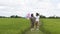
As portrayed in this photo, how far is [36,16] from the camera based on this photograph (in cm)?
2486

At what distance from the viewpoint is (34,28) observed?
26.0 metres

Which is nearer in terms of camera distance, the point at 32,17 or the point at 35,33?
the point at 35,33

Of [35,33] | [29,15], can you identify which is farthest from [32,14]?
[35,33]

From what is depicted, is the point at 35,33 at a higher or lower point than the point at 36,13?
lower

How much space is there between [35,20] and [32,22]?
1.92 ft

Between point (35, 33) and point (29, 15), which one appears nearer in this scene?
point (35, 33)

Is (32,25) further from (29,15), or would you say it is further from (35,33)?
(35,33)

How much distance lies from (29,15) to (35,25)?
1.64m

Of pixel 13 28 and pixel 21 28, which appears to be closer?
pixel 21 28

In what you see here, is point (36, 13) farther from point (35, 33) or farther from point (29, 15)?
point (35, 33)

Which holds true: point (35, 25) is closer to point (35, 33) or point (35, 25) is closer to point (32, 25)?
point (32, 25)

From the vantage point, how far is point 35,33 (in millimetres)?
21562

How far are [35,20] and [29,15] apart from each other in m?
0.90

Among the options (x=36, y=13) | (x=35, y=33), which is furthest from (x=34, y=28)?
(x=35, y=33)
